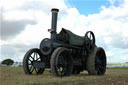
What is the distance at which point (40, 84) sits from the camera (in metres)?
8.70

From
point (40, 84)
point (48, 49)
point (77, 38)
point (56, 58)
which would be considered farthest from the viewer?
point (77, 38)

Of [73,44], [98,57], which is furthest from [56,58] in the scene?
[98,57]

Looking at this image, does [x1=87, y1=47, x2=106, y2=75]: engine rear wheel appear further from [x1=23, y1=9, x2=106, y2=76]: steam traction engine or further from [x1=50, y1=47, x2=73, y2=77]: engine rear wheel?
[x1=50, y1=47, x2=73, y2=77]: engine rear wheel

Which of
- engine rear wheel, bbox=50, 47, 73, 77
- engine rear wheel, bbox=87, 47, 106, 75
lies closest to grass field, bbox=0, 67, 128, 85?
engine rear wheel, bbox=50, 47, 73, 77

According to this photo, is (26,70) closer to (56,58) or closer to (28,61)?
(28,61)

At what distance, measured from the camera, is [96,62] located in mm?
Result: 15375

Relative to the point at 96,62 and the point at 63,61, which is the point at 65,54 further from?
the point at 96,62

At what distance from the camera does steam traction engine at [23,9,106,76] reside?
1269cm

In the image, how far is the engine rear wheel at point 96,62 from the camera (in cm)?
1480

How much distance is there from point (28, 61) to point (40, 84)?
202 inches

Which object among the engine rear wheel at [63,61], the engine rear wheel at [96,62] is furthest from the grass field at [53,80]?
the engine rear wheel at [96,62]

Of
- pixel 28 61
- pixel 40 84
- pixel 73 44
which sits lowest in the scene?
pixel 40 84

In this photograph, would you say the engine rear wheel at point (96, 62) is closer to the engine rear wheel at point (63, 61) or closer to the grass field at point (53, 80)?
the engine rear wheel at point (63, 61)

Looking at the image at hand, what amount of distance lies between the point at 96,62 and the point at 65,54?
3.33m
